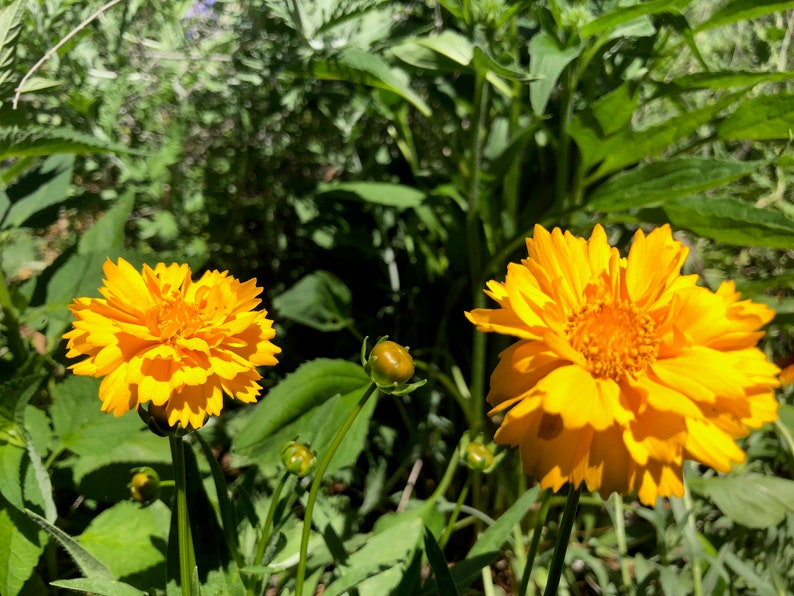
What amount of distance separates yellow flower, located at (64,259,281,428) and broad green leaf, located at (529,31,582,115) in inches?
15.2

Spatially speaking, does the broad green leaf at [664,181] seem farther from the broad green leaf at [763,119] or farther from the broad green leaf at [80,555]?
the broad green leaf at [80,555]

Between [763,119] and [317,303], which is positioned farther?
[317,303]

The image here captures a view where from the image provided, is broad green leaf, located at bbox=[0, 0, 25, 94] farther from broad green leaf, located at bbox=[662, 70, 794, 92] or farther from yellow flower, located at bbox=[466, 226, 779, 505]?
broad green leaf, located at bbox=[662, 70, 794, 92]

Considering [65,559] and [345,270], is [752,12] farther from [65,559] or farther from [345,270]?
[65,559]

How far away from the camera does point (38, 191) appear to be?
3.32ft

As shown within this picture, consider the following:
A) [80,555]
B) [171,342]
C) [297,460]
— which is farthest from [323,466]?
[80,555]

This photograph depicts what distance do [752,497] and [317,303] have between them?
73cm

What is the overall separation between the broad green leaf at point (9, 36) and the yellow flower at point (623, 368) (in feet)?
1.96

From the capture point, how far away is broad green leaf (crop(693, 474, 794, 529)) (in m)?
0.92

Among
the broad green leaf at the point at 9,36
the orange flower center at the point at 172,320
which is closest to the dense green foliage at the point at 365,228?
the broad green leaf at the point at 9,36

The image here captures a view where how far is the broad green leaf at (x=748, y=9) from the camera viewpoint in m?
0.82

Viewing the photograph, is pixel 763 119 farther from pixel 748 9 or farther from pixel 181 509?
pixel 181 509

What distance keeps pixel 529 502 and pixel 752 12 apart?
2.25ft

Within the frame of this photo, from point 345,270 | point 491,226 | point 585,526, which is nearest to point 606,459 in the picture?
point 491,226
